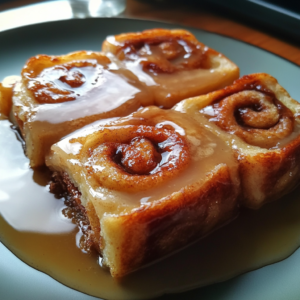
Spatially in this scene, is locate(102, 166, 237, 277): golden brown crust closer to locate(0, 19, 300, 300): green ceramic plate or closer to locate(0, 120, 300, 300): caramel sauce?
locate(0, 120, 300, 300): caramel sauce

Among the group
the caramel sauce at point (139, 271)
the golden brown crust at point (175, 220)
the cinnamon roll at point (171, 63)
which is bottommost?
the caramel sauce at point (139, 271)

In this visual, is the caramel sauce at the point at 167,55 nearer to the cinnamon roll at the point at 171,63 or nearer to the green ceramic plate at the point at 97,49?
the cinnamon roll at the point at 171,63

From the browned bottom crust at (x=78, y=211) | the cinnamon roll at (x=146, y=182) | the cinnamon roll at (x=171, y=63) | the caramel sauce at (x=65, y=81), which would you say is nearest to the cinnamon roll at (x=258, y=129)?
the cinnamon roll at (x=146, y=182)

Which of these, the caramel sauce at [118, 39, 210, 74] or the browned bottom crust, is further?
the caramel sauce at [118, 39, 210, 74]

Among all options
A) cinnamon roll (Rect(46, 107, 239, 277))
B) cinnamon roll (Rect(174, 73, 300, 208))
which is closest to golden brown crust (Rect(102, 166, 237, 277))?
cinnamon roll (Rect(46, 107, 239, 277))

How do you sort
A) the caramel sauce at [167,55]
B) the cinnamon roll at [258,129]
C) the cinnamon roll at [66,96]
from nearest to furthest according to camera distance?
the cinnamon roll at [258,129], the cinnamon roll at [66,96], the caramel sauce at [167,55]

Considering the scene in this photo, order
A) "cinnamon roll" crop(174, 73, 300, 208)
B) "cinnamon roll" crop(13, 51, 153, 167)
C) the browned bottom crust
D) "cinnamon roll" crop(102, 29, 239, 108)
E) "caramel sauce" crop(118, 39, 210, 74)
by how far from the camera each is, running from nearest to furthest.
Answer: the browned bottom crust, "cinnamon roll" crop(174, 73, 300, 208), "cinnamon roll" crop(13, 51, 153, 167), "cinnamon roll" crop(102, 29, 239, 108), "caramel sauce" crop(118, 39, 210, 74)
